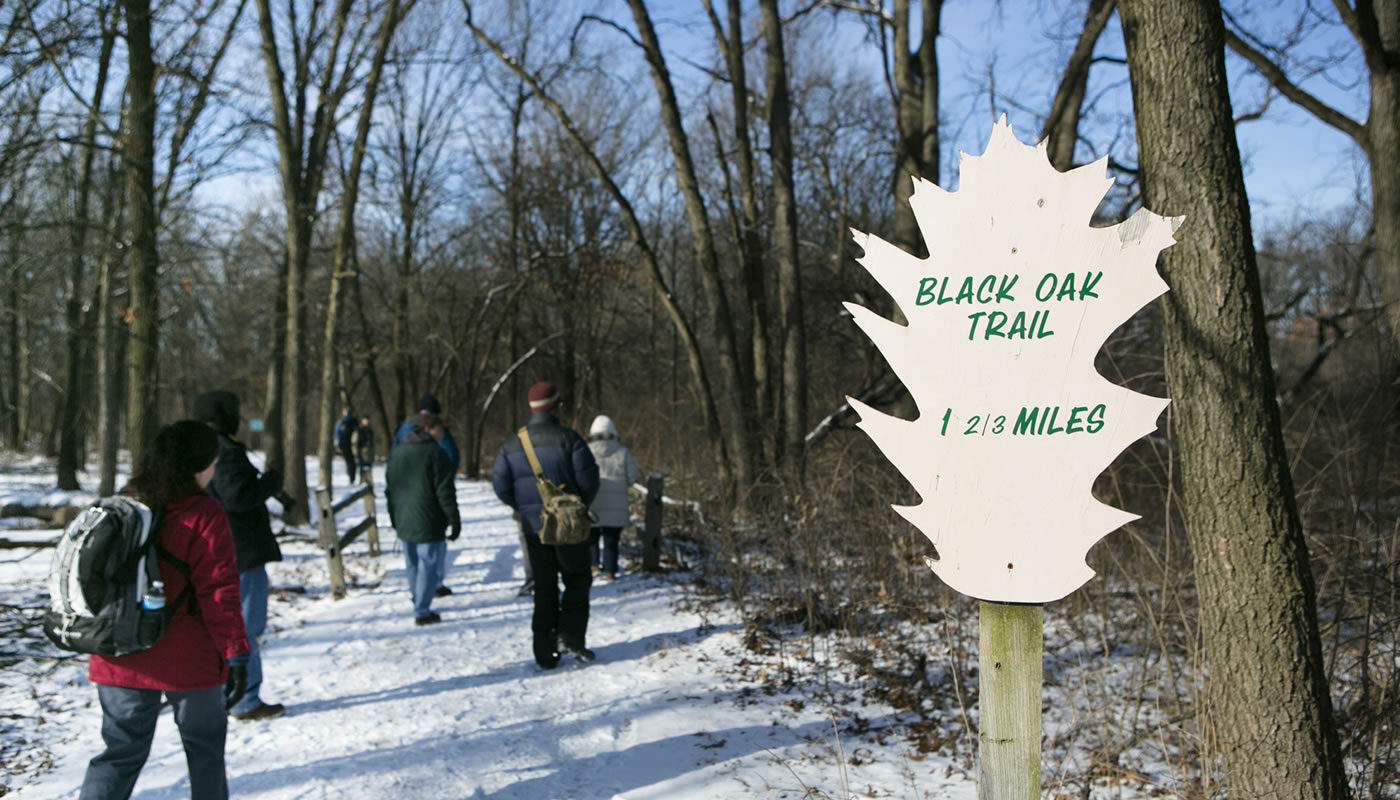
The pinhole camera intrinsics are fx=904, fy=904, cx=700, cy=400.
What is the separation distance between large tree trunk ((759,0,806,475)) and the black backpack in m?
7.84

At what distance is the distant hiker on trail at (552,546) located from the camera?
6.16 meters

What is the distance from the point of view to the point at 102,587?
3.24 metres

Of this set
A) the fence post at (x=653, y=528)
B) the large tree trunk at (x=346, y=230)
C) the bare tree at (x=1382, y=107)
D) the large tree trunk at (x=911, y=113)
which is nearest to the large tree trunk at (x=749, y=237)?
the large tree trunk at (x=911, y=113)

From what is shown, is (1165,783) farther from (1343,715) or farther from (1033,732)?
(1033,732)

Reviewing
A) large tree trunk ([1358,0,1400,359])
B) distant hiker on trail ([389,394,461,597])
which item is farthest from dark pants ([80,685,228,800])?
large tree trunk ([1358,0,1400,359])

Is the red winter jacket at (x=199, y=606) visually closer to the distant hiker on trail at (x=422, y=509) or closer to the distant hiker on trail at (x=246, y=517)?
the distant hiker on trail at (x=246, y=517)

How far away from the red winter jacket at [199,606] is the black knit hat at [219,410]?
1.71m

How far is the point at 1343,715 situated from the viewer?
13.9ft

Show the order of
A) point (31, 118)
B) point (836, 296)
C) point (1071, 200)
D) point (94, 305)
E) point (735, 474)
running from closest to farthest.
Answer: point (1071, 200) → point (31, 118) → point (735, 474) → point (836, 296) → point (94, 305)

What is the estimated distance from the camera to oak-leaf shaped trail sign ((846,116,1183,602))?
2.03 metres

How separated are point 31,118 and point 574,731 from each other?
8589mm

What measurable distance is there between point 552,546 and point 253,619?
1858mm

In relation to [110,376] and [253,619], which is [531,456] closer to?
[253,619]

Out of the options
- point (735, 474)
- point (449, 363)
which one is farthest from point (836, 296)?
point (449, 363)
